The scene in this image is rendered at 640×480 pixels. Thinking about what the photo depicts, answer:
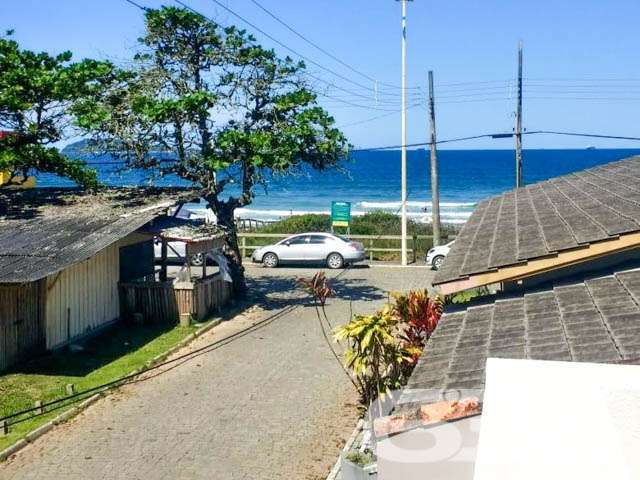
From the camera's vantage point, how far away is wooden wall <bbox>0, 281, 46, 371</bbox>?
15.6m

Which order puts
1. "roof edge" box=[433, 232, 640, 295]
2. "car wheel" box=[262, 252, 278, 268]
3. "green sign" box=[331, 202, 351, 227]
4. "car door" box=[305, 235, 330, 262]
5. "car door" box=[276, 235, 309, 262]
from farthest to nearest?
"green sign" box=[331, 202, 351, 227], "car wheel" box=[262, 252, 278, 268], "car door" box=[276, 235, 309, 262], "car door" box=[305, 235, 330, 262], "roof edge" box=[433, 232, 640, 295]

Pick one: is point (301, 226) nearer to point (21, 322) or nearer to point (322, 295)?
point (21, 322)

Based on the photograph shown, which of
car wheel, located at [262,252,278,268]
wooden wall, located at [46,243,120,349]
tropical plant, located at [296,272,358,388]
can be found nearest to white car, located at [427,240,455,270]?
car wheel, located at [262,252,278,268]

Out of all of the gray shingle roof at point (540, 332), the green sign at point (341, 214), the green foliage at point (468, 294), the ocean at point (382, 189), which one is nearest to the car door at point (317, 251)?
the green sign at point (341, 214)

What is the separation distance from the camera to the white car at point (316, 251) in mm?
29375

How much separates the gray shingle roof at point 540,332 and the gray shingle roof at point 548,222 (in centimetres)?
51

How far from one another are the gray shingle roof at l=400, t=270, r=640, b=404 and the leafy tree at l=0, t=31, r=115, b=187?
14.8 meters

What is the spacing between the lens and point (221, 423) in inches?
507

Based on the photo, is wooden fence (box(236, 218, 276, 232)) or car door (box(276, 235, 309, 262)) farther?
wooden fence (box(236, 218, 276, 232))

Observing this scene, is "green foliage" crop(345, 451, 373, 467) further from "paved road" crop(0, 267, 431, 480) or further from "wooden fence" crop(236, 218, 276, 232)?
"wooden fence" crop(236, 218, 276, 232)

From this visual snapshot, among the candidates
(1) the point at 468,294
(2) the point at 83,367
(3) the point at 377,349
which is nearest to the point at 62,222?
(2) the point at 83,367

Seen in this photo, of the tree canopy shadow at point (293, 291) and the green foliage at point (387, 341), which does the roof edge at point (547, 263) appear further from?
the tree canopy shadow at point (293, 291)

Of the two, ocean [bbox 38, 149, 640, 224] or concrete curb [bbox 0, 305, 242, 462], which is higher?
ocean [bbox 38, 149, 640, 224]

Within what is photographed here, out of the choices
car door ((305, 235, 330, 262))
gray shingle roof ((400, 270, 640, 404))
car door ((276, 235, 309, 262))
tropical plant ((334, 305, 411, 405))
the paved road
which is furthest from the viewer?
car door ((276, 235, 309, 262))
